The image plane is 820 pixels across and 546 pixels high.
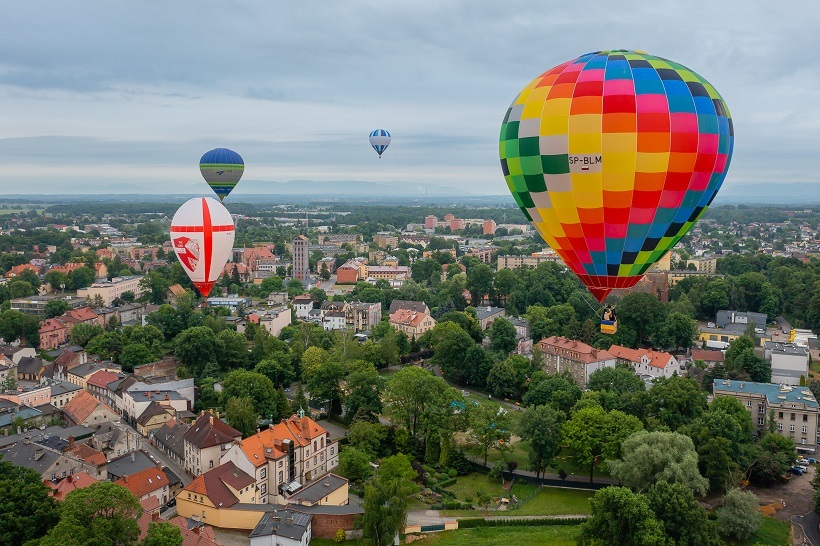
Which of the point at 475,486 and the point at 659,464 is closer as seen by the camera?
the point at 659,464

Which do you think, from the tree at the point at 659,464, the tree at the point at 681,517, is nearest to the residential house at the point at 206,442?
the tree at the point at 659,464

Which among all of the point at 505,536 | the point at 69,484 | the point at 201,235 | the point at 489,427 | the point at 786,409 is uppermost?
the point at 201,235

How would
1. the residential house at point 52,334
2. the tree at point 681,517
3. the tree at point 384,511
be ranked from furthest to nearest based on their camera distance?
the residential house at point 52,334 < the tree at point 384,511 < the tree at point 681,517

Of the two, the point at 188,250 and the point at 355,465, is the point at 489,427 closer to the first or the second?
the point at 355,465

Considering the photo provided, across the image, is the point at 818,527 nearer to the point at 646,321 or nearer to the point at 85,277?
the point at 646,321

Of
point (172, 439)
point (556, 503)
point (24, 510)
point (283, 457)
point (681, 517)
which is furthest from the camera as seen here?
point (172, 439)

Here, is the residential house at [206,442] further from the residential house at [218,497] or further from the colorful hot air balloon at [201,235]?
the colorful hot air balloon at [201,235]

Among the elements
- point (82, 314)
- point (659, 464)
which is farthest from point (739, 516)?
point (82, 314)
